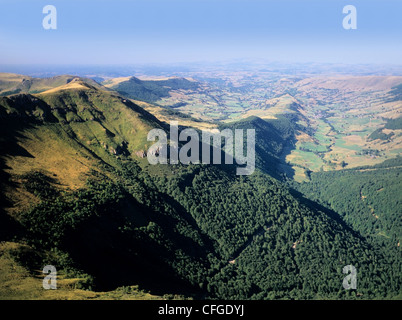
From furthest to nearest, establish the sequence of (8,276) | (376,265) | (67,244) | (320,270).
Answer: (376,265), (320,270), (67,244), (8,276)

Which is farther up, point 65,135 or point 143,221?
→ point 65,135

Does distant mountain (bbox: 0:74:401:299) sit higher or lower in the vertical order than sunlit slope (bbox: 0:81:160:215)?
lower

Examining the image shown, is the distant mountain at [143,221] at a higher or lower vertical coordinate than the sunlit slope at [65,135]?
lower

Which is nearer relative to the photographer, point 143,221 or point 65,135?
point 143,221

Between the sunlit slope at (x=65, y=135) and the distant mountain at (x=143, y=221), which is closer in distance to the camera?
the distant mountain at (x=143, y=221)

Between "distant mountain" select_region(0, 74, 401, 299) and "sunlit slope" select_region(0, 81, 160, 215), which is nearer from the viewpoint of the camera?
"distant mountain" select_region(0, 74, 401, 299)

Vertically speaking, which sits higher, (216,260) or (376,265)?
(216,260)
